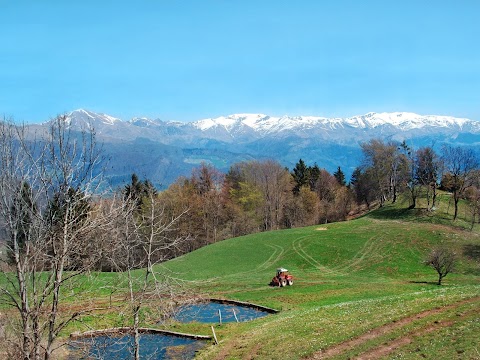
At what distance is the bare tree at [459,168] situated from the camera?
262ft

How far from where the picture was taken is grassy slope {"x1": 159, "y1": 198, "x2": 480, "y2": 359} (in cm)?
2420

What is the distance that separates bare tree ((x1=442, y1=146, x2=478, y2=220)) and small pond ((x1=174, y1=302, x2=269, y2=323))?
170 ft

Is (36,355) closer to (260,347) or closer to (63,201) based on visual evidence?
(63,201)

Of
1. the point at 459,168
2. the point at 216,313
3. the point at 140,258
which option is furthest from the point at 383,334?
the point at 459,168

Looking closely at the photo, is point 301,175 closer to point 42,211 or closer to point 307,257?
point 307,257

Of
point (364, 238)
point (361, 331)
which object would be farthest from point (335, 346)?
point (364, 238)

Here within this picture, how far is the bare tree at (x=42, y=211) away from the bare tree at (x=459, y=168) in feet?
259

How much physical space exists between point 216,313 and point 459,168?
60806 mm

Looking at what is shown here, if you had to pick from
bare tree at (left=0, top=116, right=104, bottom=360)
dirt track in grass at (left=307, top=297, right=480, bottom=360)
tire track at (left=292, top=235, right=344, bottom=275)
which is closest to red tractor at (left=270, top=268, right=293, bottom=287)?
tire track at (left=292, top=235, right=344, bottom=275)

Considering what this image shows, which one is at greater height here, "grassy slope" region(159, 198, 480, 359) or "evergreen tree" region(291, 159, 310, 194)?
"evergreen tree" region(291, 159, 310, 194)

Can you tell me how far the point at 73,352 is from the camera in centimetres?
3262

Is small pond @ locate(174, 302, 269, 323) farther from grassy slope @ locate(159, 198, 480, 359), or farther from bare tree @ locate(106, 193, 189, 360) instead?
bare tree @ locate(106, 193, 189, 360)

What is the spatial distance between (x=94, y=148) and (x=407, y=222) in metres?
76.1

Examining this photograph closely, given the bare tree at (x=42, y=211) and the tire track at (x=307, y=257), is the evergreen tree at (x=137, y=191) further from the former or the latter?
the tire track at (x=307, y=257)
